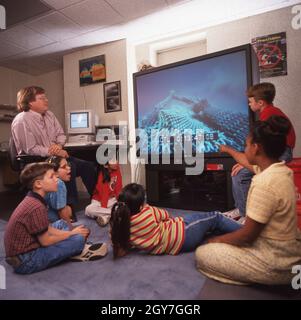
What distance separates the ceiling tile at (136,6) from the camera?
230 centimetres

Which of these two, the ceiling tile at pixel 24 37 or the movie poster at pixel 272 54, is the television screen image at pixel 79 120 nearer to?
the ceiling tile at pixel 24 37

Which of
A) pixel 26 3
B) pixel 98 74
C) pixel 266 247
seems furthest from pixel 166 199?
pixel 26 3

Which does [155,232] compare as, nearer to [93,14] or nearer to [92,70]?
[93,14]

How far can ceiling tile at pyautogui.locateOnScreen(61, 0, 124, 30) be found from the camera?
2330 millimetres

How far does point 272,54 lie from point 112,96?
6.45 ft

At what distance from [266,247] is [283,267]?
3.3 inches

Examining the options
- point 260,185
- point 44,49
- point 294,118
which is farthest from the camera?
point 44,49

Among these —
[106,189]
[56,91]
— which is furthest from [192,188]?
[56,91]

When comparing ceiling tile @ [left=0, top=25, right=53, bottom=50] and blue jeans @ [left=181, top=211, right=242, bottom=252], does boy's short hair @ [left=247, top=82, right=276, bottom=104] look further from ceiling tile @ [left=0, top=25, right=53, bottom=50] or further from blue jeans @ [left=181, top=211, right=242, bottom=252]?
ceiling tile @ [left=0, top=25, right=53, bottom=50]

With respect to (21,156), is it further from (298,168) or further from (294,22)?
(294,22)

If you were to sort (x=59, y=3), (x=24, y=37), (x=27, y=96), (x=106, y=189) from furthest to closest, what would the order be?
1. (x=24, y=37)
2. (x=59, y=3)
3. (x=106, y=189)
4. (x=27, y=96)

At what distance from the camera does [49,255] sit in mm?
1178

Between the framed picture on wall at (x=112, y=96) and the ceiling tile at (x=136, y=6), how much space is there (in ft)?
2.93

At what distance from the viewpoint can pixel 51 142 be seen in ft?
6.79
